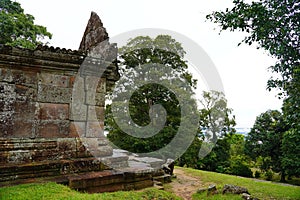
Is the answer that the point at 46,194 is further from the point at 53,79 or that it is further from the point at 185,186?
the point at 185,186

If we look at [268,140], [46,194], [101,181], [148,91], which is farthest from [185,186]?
[268,140]

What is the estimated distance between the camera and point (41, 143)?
367 centimetres

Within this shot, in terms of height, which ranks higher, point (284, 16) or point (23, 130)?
point (284, 16)

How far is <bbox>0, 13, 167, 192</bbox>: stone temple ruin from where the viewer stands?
3457 mm

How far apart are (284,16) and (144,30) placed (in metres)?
10.4

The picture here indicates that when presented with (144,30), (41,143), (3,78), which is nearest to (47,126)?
(41,143)

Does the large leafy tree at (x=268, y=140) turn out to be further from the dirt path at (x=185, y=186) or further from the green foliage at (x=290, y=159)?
the dirt path at (x=185, y=186)

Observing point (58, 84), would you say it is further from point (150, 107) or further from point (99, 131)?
point (150, 107)

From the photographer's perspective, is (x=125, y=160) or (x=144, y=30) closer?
(x=125, y=160)

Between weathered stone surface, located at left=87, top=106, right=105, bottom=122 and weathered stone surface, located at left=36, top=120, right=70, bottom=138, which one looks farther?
weathered stone surface, located at left=87, top=106, right=105, bottom=122

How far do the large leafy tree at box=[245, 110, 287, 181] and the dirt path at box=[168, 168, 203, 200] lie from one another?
1021 cm

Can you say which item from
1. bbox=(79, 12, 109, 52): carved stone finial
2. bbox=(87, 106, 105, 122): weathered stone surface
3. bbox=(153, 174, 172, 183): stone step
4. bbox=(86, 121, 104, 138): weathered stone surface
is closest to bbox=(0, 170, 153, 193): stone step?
bbox=(86, 121, 104, 138): weathered stone surface

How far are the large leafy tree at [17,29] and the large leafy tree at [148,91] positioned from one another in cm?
461

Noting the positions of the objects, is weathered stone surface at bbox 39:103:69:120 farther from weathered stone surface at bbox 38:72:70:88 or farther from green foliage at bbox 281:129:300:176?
green foliage at bbox 281:129:300:176
